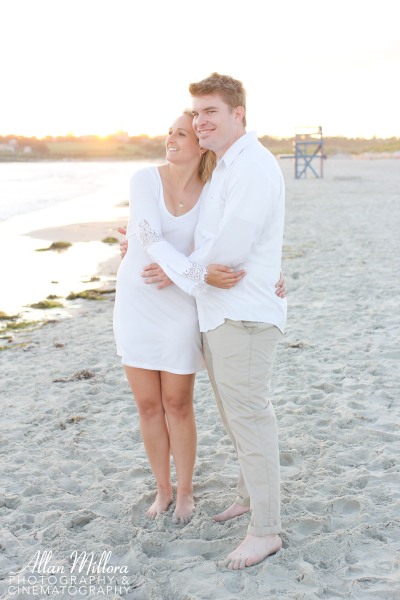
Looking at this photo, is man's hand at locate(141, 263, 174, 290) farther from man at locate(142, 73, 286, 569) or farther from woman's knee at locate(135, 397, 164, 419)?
woman's knee at locate(135, 397, 164, 419)

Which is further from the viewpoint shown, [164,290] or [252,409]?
[164,290]

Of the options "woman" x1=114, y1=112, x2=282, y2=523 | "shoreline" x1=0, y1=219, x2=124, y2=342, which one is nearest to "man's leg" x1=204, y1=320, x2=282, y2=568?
"woman" x1=114, y1=112, x2=282, y2=523

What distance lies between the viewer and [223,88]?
8.77 feet

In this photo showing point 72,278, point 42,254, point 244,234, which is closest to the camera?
point 244,234

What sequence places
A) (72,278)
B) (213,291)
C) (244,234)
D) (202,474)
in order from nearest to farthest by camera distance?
(244,234) < (213,291) < (202,474) < (72,278)

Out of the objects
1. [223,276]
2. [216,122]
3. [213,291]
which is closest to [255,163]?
[216,122]

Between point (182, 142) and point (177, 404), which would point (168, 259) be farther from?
point (177, 404)

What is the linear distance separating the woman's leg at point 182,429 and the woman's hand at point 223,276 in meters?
0.65

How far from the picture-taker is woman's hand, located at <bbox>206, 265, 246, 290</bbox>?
264 centimetres

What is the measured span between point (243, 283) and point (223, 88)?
753mm

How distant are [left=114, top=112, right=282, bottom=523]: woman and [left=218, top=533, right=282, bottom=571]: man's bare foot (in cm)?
66

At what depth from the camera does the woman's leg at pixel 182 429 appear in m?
3.21

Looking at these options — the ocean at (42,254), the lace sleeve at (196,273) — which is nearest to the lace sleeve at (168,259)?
the lace sleeve at (196,273)

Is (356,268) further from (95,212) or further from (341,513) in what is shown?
(95,212)
